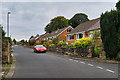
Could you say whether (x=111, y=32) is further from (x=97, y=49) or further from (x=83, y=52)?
(x=83, y=52)

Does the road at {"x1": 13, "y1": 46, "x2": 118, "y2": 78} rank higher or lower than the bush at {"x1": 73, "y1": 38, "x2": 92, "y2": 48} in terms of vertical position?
lower

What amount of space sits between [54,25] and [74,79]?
6668 cm

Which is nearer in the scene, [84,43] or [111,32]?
[111,32]

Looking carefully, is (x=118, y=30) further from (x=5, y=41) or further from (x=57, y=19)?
(x=57, y=19)

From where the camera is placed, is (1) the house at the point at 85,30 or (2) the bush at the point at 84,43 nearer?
(2) the bush at the point at 84,43

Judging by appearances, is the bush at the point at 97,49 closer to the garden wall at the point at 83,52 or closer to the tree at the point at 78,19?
the garden wall at the point at 83,52

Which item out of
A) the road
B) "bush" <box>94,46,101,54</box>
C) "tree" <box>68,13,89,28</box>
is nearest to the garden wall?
"bush" <box>94,46,101,54</box>

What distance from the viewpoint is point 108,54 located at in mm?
13031

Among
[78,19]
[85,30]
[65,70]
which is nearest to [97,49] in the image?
[65,70]

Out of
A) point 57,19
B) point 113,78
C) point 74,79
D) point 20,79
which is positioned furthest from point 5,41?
point 57,19

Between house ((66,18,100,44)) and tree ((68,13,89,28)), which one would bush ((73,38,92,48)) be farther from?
tree ((68,13,89,28))

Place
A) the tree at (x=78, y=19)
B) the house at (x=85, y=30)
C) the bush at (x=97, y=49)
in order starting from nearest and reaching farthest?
the bush at (x=97, y=49) < the house at (x=85, y=30) < the tree at (x=78, y=19)

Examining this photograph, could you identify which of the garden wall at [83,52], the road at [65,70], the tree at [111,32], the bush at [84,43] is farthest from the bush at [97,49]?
the road at [65,70]

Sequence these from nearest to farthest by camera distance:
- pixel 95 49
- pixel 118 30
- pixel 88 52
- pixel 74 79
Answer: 1. pixel 74 79
2. pixel 118 30
3. pixel 95 49
4. pixel 88 52
